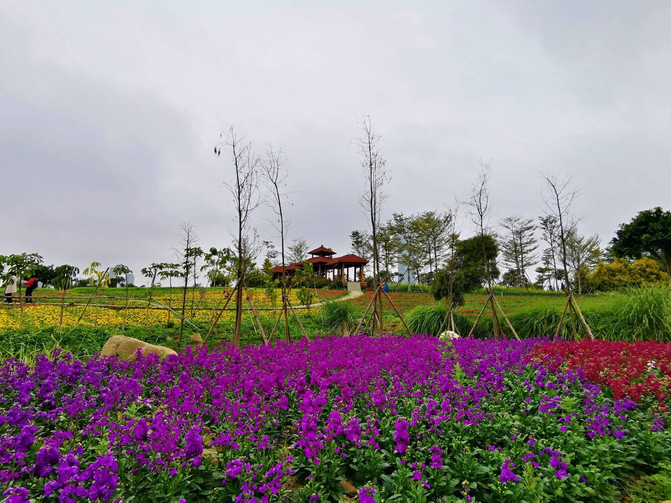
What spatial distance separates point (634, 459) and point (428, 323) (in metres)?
8.77

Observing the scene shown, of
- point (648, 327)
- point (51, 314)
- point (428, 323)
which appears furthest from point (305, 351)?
point (51, 314)

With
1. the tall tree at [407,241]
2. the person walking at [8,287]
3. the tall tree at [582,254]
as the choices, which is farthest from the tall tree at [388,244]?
the person walking at [8,287]

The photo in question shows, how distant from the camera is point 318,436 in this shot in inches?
110

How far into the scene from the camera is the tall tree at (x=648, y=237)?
91.2 ft

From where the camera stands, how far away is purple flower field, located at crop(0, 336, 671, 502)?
94.3 inches

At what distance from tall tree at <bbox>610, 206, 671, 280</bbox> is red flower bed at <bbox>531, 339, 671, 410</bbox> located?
28.9 m

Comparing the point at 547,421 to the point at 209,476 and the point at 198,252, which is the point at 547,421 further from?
the point at 198,252

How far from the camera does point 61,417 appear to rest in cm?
336

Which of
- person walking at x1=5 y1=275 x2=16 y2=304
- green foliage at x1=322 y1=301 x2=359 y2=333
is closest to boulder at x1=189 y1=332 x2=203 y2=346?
green foliage at x1=322 y1=301 x2=359 y2=333

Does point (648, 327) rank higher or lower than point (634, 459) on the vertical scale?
higher

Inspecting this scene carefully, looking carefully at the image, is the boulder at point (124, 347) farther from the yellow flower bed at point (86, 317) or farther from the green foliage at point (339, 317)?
the green foliage at point (339, 317)

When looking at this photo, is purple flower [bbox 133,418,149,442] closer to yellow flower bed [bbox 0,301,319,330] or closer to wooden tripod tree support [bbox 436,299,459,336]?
yellow flower bed [bbox 0,301,319,330]

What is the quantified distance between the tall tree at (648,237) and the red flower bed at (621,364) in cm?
2893

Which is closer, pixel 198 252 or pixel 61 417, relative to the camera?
pixel 61 417
